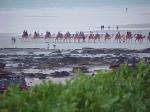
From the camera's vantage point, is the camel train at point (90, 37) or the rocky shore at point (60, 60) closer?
the rocky shore at point (60, 60)

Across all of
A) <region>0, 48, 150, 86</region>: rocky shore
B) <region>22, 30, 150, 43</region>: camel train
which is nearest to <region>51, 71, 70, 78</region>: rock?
<region>0, 48, 150, 86</region>: rocky shore

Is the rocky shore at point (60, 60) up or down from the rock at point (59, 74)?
up

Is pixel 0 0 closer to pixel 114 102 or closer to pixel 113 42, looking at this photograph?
pixel 113 42

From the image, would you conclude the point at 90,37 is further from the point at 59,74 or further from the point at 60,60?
the point at 59,74

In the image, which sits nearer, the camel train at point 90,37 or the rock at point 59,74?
the rock at point 59,74

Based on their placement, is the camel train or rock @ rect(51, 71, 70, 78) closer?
rock @ rect(51, 71, 70, 78)

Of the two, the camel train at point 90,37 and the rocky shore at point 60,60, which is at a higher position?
the camel train at point 90,37

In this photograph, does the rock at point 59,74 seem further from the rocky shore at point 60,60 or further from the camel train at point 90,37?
the camel train at point 90,37

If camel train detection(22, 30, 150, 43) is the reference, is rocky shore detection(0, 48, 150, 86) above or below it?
below

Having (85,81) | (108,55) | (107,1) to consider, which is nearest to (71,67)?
(108,55)

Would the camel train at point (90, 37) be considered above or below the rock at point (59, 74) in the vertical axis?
above

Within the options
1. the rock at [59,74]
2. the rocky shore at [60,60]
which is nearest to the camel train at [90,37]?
the rocky shore at [60,60]

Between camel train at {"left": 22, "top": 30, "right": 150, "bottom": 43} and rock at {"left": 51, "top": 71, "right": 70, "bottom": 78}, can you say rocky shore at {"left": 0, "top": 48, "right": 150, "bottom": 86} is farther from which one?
camel train at {"left": 22, "top": 30, "right": 150, "bottom": 43}

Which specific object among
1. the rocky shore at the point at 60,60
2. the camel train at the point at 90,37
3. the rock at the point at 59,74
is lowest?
the rock at the point at 59,74
